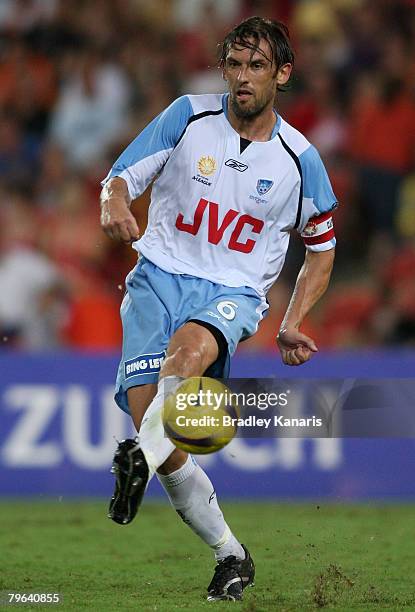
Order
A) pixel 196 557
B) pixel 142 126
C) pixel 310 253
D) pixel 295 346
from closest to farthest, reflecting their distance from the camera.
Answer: pixel 295 346
pixel 310 253
pixel 196 557
pixel 142 126

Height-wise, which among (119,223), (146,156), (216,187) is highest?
(146,156)

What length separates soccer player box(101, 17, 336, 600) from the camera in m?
5.86

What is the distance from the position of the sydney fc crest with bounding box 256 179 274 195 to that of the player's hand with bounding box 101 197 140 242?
2.59 ft

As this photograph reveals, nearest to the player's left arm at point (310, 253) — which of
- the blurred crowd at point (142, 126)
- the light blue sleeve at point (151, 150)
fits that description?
the light blue sleeve at point (151, 150)

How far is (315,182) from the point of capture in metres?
6.11

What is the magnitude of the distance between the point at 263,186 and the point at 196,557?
2.55 metres

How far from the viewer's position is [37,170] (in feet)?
41.7

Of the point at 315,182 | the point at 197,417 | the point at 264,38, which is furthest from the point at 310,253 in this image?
the point at 197,417

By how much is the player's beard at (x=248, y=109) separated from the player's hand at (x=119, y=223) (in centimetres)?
83

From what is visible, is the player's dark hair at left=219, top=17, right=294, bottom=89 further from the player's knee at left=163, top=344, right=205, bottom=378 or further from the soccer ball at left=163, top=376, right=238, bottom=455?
the soccer ball at left=163, top=376, right=238, bottom=455

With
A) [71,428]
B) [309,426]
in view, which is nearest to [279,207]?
Result: [309,426]

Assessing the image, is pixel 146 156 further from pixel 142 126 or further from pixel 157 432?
pixel 142 126

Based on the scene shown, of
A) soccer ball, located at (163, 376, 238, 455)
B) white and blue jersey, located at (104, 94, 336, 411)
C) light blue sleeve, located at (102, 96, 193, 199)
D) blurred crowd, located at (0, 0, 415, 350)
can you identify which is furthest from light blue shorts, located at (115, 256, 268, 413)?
blurred crowd, located at (0, 0, 415, 350)

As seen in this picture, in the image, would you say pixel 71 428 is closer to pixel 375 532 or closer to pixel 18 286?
pixel 18 286
